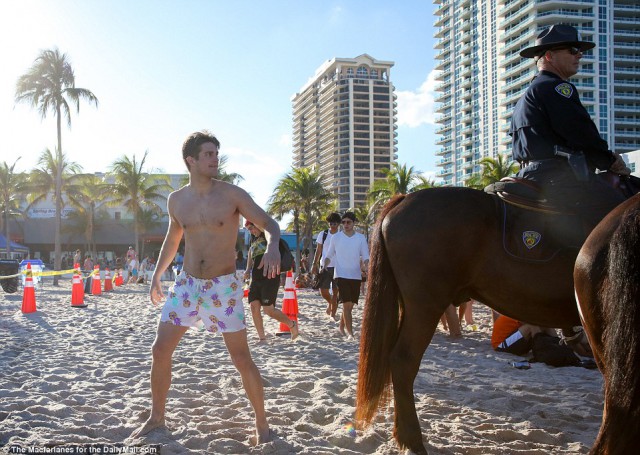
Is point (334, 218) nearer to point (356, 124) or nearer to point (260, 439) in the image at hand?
point (260, 439)

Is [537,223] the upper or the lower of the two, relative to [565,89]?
lower

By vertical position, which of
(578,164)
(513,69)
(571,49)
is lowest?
(578,164)

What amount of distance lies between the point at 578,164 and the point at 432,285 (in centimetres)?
118

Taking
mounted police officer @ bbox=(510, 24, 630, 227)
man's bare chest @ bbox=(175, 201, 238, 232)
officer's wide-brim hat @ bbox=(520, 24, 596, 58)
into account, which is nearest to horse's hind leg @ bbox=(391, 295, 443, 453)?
mounted police officer @ bbox=(510, 24, 630, 227)

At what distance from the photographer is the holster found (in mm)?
3555

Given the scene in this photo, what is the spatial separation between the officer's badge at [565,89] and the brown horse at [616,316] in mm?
1562

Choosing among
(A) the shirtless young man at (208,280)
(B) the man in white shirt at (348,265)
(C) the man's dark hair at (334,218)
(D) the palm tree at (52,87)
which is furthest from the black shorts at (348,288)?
(D) the palm tree at (52,87)

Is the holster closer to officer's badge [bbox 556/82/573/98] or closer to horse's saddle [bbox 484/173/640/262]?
horse's saddle [bbox 484/173/640/262]

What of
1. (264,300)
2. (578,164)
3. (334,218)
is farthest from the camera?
(334,218)

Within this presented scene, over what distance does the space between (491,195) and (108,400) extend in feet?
12.0

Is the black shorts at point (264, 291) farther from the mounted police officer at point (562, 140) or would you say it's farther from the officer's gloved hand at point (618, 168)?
the officer's gloved hand at point (618, 168)

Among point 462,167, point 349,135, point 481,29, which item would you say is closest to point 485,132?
point 462,167

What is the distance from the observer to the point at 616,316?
207 cm

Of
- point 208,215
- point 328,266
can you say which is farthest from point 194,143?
point 328,266
